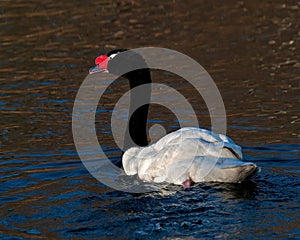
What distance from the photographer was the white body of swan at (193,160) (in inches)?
362

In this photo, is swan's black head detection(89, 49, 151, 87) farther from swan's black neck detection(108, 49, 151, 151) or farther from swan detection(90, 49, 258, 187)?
swan detection(90, 49, 258, 187)

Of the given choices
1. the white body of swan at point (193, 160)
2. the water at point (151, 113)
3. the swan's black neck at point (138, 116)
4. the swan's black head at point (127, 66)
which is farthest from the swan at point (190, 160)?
the swan's black head at point (127, 66)

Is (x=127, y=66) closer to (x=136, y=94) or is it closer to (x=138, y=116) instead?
(x=136, y=94)

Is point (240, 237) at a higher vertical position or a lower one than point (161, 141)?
lower

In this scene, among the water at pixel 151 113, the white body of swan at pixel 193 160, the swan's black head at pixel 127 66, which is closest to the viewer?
the water at pixel 151 113

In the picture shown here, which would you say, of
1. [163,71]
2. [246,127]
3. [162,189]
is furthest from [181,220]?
[163,71]

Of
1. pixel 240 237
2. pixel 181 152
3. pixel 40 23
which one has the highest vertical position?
pixel 40 23

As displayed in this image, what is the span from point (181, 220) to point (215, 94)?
5658mm

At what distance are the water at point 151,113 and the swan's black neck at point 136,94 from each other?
526 mm

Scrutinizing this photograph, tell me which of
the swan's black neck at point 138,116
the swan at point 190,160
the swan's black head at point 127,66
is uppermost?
the swan's black head at point 127,66

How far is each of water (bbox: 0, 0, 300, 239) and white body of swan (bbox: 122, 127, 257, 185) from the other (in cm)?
18

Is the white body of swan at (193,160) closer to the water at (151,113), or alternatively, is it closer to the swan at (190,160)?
the swan at (190,160)

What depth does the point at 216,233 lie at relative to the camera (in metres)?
8.07

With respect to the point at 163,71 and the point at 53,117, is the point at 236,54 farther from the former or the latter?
the point at 53,117
